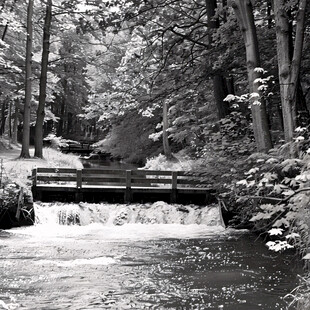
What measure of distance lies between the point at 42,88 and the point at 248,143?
13236 millimetres

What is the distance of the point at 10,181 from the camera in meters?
Result: 11.8

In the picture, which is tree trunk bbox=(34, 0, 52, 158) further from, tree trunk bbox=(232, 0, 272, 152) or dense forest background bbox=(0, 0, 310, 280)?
tree trunk bbox=(232, 0, 272, 152)

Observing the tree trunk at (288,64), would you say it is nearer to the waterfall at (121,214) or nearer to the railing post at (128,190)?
the waterfall at (121,214)

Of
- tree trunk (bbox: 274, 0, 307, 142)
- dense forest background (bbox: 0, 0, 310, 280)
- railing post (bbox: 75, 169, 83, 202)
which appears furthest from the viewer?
railing post (bbox: 75, 169, 83, 202)

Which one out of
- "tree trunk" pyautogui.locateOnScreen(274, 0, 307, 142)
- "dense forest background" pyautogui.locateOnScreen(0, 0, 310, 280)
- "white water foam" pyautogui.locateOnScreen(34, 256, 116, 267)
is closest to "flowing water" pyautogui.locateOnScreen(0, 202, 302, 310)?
"white water foam" pyautogui.locateOnScreen(34, 256, 116, 267)

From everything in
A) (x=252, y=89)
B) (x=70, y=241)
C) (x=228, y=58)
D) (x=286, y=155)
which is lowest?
(x=70, y=241)

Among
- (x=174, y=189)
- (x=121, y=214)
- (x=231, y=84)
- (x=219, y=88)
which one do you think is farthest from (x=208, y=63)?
(x=121, y=214)

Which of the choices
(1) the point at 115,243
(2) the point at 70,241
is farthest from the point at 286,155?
(2) the point at 70,241

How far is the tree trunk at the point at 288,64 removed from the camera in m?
7.27

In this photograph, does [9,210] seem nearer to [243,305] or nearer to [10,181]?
[10,181]

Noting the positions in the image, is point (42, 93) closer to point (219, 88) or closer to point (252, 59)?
point (219, 88)

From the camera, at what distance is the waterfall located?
42.5 feet

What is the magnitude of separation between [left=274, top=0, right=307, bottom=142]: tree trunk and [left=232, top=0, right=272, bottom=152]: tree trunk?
105 cm

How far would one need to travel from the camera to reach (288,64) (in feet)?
24.6
